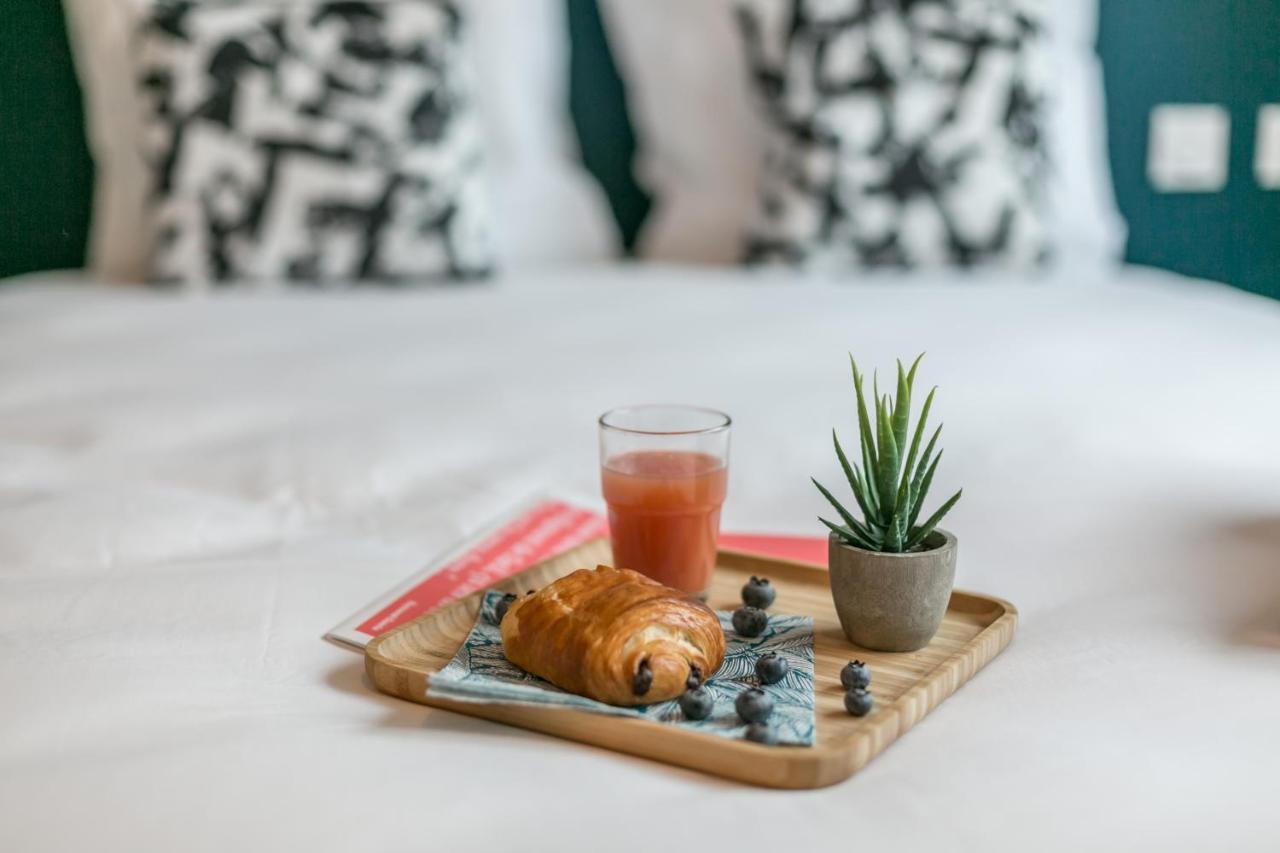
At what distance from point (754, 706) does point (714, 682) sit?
0.24ft

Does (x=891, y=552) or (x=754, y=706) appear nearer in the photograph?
(x=754, y=706)

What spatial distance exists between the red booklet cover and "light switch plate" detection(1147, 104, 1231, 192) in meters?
1.82

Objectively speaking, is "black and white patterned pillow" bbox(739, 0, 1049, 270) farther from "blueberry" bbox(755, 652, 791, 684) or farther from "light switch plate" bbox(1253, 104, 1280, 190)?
"blueberry" bbox(755, 652, 791, 684)

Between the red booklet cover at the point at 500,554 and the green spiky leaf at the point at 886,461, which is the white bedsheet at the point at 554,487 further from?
the green spiky leaf at the point at 886,461

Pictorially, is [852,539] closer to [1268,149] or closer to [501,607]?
[501,607]

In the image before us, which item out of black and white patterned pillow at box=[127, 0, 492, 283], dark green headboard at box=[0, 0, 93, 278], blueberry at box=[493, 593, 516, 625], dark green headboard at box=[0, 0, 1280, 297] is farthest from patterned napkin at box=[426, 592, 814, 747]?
dark green headboard at box=[0, 0, 1280, 297]

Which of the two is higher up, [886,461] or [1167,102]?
[1167,102]

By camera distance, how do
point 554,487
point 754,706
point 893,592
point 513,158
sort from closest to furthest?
point 754,706 → point 893,592 → point 554,487 → point 513,158

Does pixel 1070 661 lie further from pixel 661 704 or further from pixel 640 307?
pixel 640 307

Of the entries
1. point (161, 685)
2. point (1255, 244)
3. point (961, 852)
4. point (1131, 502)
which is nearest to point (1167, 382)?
point (1131, 502)

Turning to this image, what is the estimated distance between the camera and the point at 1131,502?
1109 millimetres

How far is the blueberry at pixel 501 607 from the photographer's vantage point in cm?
87

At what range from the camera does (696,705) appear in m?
0.72

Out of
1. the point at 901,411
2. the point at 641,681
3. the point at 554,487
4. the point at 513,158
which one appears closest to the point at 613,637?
the point at 641,681
